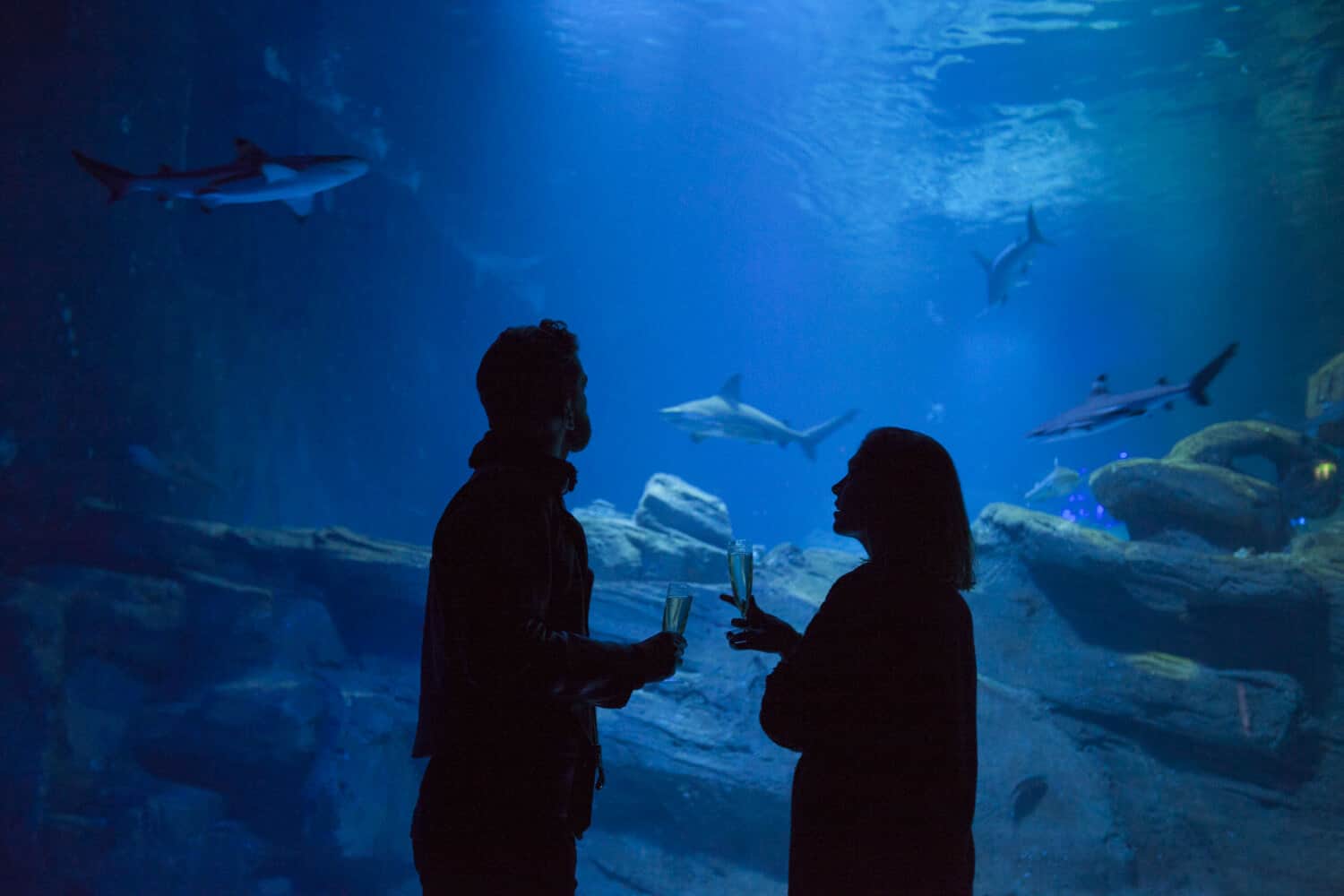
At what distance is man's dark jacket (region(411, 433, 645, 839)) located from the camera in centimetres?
157

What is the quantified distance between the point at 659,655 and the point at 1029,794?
7.78 meters

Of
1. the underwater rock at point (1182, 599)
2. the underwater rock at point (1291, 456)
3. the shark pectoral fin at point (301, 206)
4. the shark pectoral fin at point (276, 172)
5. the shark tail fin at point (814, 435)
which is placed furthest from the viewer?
the shark tail fin at point (814, 435)

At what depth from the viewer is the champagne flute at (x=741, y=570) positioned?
229cm

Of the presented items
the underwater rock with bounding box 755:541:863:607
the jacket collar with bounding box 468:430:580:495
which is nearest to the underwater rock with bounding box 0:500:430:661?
the underwater rock with bounding box 755:541:863:607

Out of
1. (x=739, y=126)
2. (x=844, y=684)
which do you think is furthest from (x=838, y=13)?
(x=844, y=684)

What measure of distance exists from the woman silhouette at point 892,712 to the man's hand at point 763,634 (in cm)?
14

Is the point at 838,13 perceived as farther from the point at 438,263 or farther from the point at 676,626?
the point at 676,626

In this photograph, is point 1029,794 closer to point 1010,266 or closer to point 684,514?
point 684,514

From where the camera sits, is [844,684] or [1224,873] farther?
[1224,873]

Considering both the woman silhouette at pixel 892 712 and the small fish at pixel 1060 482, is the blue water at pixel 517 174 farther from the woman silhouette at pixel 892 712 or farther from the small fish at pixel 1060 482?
the woman silhouette at pixel 892 712

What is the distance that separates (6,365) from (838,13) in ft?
65.9

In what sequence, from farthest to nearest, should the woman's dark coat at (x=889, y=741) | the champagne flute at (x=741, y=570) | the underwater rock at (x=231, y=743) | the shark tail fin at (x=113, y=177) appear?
the underwater rock at (x=231, y=743)
the shark tail fin at (x=113, y=177)
the champagne flute at (x=741, y=570)
the woman's dark coat at (x=889, y=741)

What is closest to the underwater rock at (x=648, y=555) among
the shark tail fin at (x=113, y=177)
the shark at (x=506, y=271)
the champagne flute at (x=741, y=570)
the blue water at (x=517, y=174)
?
the shark tail fin at (x=113, y=177)

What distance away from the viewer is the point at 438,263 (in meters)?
25.3
